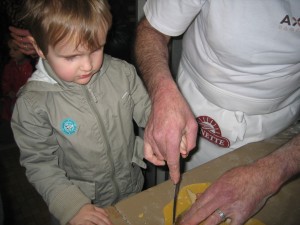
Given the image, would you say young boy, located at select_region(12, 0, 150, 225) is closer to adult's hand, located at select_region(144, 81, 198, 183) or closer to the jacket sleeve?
the jacket sleeve

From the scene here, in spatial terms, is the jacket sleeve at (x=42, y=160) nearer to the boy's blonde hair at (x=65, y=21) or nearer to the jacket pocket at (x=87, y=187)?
the jacket pocket at (x=87, y=187)

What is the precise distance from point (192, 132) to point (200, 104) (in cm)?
36

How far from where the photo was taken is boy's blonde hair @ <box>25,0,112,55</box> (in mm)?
678

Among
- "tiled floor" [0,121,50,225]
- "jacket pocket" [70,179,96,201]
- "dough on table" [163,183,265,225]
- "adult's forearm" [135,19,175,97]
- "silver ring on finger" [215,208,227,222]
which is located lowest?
"tiled floor" [0,121,50,225]

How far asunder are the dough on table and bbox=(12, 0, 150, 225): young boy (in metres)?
0.18

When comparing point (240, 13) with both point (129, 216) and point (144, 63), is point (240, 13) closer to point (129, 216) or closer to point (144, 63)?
point (144, 63)

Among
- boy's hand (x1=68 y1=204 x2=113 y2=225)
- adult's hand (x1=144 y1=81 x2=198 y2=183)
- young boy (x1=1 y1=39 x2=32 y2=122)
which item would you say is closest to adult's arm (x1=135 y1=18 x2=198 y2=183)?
adult's hand (x1=144 y1=81 x2=198 y2=183)

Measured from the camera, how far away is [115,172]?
0.98 metres

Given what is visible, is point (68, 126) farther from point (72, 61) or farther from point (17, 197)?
point (17, 197)

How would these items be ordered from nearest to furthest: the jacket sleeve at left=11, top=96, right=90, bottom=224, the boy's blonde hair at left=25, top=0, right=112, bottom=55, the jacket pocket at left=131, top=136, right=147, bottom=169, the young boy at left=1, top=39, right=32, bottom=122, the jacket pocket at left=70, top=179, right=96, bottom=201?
the boy's blonde hair at left=25, top=0, right=112, bottom=55 < the jacket sleeve at left=11, top=96, right=90, bottom=224 < the jacket pocket at left=70, top=179, right=96, bottom=201 < the jacket pocket at left=131, top=136, right=147, bottom=169 < the young boy at left=1, top=39, right=32, bottom=122

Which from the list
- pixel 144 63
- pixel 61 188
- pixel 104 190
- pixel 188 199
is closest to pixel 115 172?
pixel 104 190

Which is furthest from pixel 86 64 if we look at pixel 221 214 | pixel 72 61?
pixel 221 214

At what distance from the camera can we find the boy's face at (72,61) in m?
0.71

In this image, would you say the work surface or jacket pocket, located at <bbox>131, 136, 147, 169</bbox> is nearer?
the work surface
